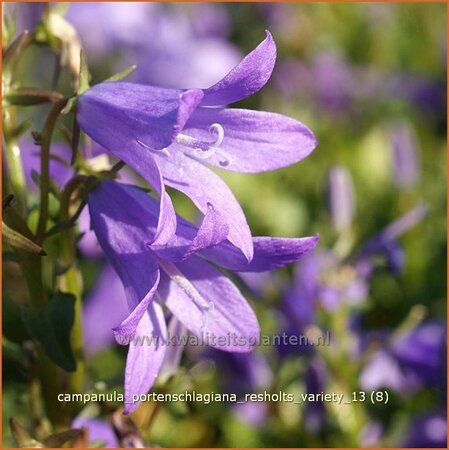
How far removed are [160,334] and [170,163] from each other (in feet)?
0.94

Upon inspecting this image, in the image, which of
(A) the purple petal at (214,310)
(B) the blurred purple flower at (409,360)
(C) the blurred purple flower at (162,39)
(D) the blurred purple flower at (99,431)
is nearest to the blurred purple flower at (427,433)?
(B) the blurred purple flower at (409,360)

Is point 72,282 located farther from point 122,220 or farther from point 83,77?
point 83,77

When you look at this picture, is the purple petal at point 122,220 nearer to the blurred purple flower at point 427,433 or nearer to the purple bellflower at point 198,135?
the purple bellflower at point 198,135

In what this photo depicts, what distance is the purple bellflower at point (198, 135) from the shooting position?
3.92ft

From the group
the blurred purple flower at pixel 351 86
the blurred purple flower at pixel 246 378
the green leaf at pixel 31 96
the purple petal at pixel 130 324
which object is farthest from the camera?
the blurred purple flower at pixel 351 86

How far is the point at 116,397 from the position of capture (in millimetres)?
1599

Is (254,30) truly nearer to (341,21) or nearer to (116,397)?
(341,21)

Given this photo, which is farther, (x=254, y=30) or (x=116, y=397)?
(x=254, y=30)

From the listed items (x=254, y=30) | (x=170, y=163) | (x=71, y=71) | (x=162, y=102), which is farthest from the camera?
(x=254, y=30)

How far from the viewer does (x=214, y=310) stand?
55.1 inches

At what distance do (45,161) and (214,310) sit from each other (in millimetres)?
372

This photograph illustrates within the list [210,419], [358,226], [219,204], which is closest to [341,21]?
[358,226]

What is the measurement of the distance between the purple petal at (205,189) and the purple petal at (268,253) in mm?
46

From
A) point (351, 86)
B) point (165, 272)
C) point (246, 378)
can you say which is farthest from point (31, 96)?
point (351, 86)
